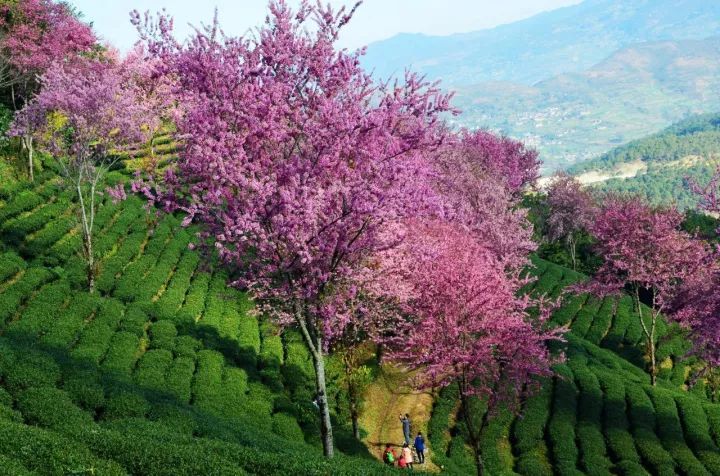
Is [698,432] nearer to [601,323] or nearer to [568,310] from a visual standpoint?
[601,323]

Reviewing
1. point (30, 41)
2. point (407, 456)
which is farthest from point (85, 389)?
point (30, 41)

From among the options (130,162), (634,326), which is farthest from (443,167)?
(130,162)

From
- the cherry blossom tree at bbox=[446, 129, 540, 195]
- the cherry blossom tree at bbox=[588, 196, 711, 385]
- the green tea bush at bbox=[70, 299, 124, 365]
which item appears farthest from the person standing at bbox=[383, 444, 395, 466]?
the cherry blossom tree at bbox=[446, 129, 540, 195]

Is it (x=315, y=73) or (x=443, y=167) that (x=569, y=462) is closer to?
(x=315, y=73)

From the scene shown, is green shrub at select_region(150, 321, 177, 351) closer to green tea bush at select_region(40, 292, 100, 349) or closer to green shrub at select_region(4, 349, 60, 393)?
green tea bush at select_region(40, 292, 100, 349)

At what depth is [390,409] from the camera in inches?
1282

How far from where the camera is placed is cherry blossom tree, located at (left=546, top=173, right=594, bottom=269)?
254ft

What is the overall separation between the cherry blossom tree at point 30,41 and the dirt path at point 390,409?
2945 cm

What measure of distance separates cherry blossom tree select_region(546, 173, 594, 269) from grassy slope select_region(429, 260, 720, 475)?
1492 inches

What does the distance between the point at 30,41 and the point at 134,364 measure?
30.3 meters

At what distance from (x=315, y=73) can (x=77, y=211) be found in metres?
29.3

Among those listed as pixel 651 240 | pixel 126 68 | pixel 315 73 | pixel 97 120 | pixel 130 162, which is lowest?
pixel 651 240

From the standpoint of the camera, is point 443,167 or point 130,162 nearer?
point 130,162

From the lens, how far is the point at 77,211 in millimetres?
41031
